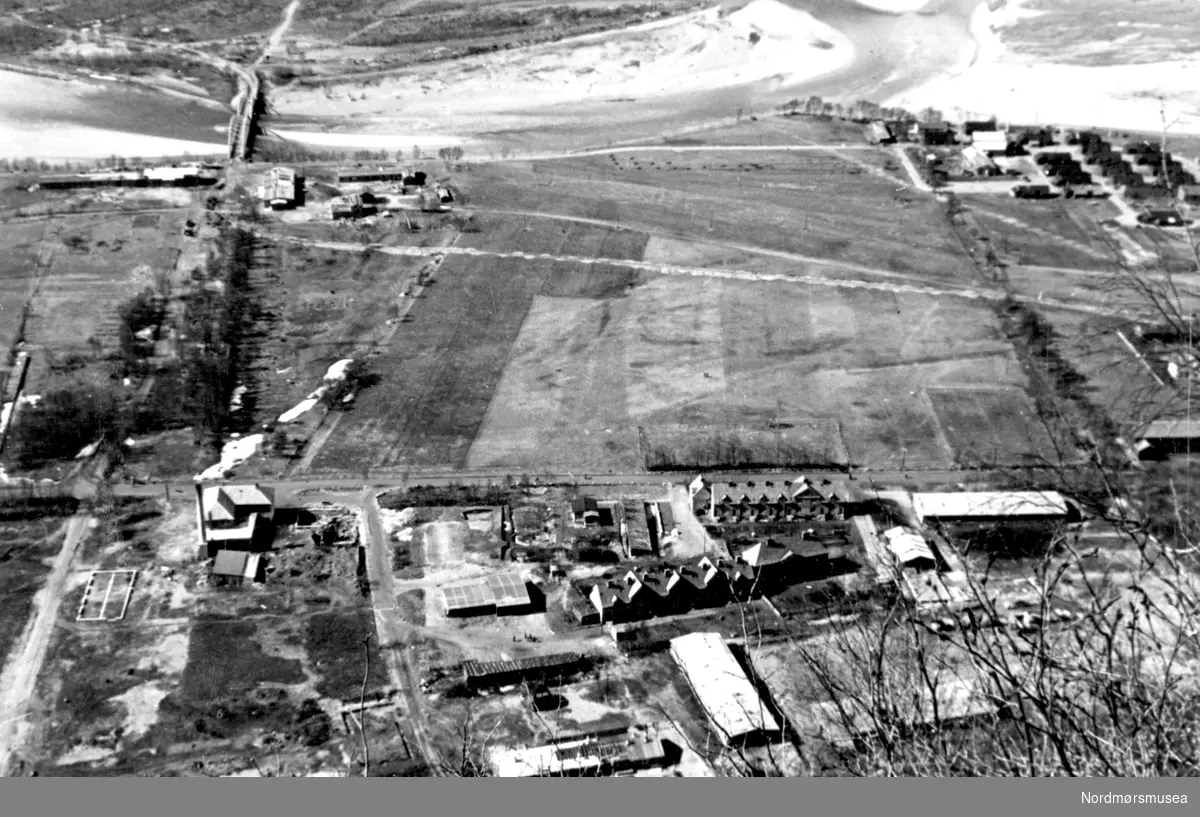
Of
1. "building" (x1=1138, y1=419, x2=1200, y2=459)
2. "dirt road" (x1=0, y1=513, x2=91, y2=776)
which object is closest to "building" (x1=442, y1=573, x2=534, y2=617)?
"dirt road" (x1=0, y1=513, x2=91, y2=776)

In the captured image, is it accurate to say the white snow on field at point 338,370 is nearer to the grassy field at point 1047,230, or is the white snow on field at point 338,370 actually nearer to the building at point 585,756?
the building at point 585,756

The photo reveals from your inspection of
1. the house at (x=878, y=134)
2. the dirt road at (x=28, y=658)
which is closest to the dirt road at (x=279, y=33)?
the house at (x=878, y=134)

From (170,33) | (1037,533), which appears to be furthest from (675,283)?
(170,33)

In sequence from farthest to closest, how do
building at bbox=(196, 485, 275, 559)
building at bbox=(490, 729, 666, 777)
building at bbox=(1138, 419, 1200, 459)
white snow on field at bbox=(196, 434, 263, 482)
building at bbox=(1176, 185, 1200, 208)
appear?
building at bbox=(1176, 185, 1200, 208) → building at bbox=(1138, 419, 1200, 459) → white snow on field at bbox=(196, 434, 263, 482) → building at bbox=(196, 485, 275, 559) → building at bbox=(490, 729, 666, 777)

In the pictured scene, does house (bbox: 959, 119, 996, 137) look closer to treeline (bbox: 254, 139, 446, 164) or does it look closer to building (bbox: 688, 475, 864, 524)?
treeline (bbox: 254, 139, 446, 164)

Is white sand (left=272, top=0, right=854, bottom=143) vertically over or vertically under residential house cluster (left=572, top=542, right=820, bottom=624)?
over

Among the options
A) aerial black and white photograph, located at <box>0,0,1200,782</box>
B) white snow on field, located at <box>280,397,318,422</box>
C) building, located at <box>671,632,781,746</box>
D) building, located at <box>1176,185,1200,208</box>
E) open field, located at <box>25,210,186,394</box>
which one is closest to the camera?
aerial black and white photograph, located at <box>0,0,1200,782</box>
